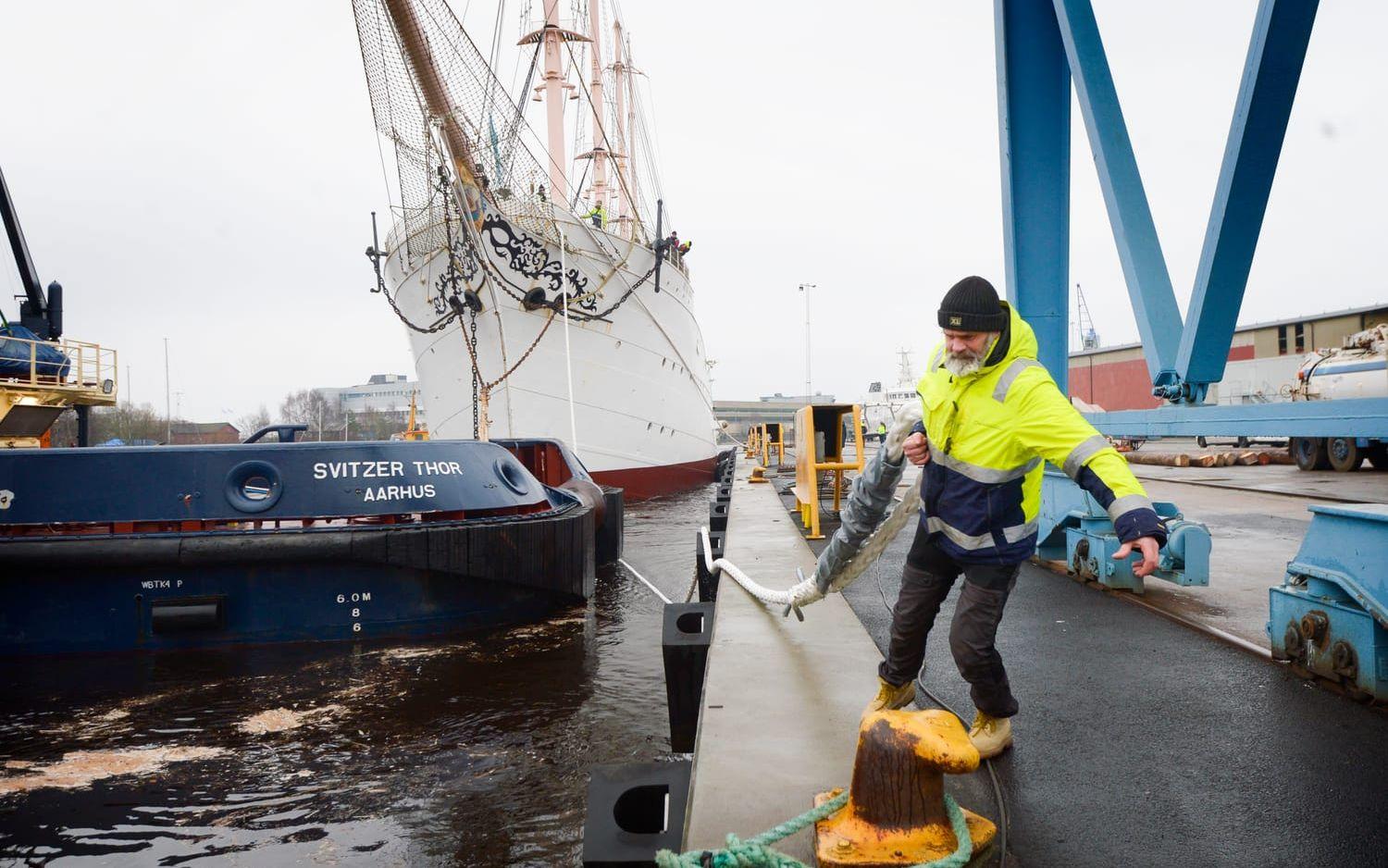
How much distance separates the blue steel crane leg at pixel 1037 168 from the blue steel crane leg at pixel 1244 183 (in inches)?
69.1

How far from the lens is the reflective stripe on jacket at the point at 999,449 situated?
2449mm

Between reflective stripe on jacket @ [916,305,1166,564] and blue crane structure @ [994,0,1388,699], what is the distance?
1525 mm

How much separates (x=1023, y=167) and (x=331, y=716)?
6221 millimetres

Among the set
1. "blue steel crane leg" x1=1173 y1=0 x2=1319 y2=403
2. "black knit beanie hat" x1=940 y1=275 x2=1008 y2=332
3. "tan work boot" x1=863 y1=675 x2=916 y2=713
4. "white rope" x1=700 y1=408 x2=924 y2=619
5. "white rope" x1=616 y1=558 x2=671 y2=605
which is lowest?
"white rope" x1=616 y1=558 x2=671 y2=605

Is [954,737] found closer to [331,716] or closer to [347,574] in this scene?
[331,716]

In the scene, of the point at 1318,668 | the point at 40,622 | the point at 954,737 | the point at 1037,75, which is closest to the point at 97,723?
the point at 40,622

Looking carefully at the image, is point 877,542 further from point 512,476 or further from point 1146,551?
point 512,476

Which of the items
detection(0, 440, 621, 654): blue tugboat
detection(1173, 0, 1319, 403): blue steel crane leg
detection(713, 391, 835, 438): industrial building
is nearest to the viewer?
detection(1173, 0, 1319, 403): blue steel crane leg

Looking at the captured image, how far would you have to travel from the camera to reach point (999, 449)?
256 cm

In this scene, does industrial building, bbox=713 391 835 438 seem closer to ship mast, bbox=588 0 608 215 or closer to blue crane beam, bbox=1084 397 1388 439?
ship mast, bbox=588 0 608 215

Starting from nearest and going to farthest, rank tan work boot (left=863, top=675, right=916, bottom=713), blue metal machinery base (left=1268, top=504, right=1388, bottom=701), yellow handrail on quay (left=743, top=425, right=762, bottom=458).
A: tan work boot (left=863, top=675, right=916, bottom=713), blue metal machinery base (left=1268, top=504, right=1388, bottom=701), yellow handrail on quay (left=743, top=425, right=762, bottom=458)

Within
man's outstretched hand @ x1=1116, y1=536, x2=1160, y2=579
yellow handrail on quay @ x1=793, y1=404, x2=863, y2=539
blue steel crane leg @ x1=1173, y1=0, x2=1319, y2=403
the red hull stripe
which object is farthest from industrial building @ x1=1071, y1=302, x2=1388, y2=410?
man's outstretched hand @ x1=1116, y1=536, x2=1160, y2=579

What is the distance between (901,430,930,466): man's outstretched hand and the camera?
8.93 ft

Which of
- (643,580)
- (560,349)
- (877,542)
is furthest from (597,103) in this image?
(877,542)
